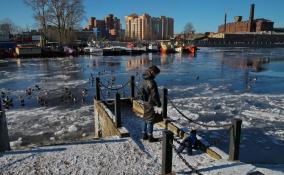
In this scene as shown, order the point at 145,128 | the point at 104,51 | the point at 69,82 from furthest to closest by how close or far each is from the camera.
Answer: the point at 104,51, the point at 69,82, the point at 145,128

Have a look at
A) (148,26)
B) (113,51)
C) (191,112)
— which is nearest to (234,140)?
(191,112)

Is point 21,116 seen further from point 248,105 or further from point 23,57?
point 23,57

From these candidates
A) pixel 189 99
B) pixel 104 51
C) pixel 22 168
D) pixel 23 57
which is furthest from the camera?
pixel 104 51

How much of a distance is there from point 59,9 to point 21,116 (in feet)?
190

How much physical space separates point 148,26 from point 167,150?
174 m

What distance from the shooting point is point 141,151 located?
612 centimetres

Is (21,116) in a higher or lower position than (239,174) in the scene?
lower

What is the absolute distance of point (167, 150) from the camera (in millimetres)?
4551

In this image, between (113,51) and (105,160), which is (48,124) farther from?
(113,51)

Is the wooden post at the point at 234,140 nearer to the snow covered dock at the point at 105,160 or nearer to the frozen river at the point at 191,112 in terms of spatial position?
the snow covered dock at the point at 105,160

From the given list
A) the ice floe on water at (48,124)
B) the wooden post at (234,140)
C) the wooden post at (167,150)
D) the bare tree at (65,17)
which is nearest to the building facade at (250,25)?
the bare tree at (65,17)

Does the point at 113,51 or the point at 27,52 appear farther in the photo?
the point at 113,51

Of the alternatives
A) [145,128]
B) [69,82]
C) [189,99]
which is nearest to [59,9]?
[69,82]

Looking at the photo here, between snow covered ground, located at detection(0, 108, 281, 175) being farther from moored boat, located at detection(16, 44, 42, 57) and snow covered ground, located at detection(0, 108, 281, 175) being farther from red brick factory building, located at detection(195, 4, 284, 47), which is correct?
red brick factory building, located at detection(195, 4, 284, 47)
